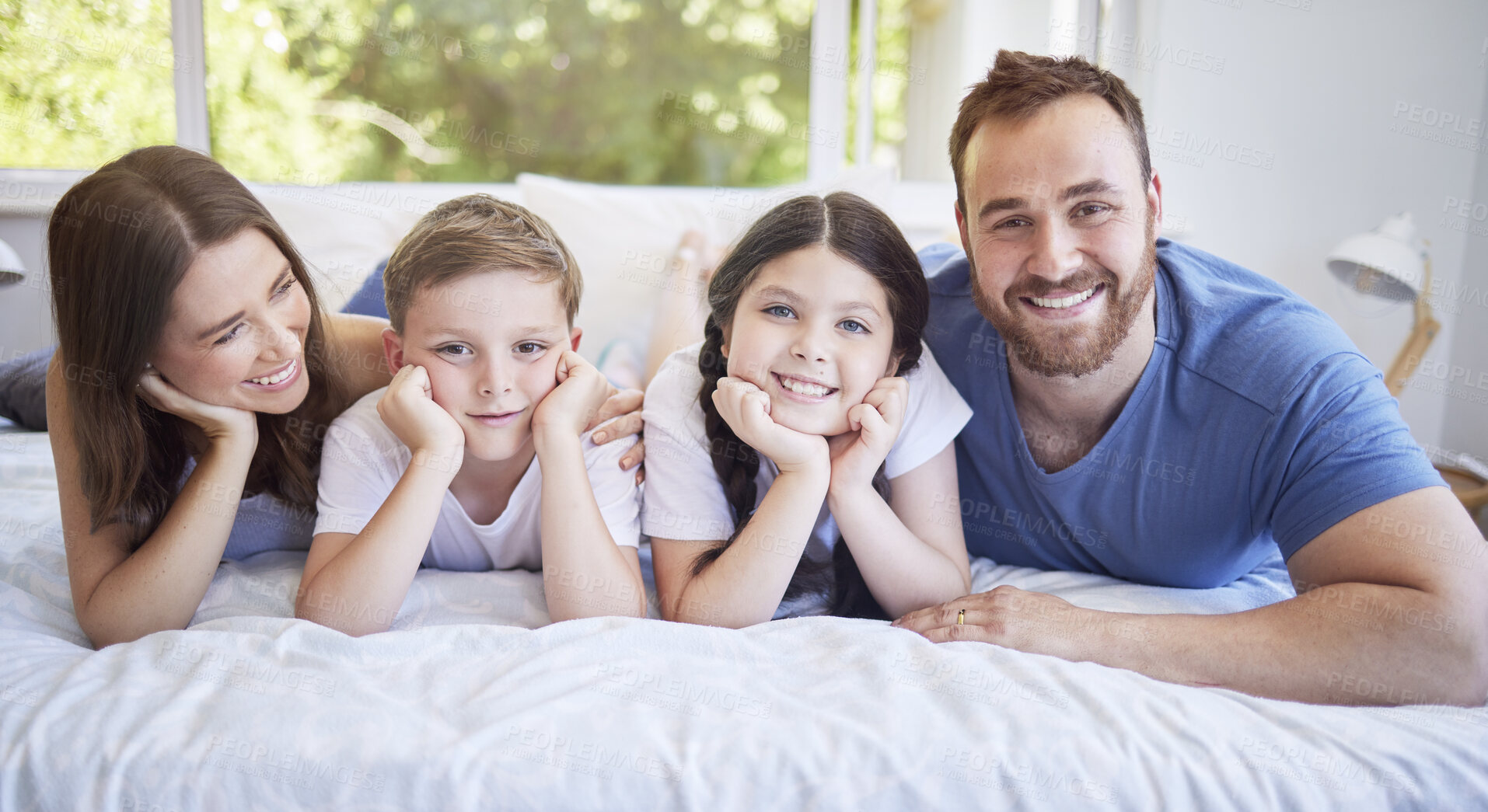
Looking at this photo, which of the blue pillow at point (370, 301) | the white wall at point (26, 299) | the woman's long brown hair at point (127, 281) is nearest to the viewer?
the woman's long brown hair at point (127, 281)

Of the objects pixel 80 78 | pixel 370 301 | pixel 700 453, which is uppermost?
pixel 80 78

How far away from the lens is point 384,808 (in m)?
0.81

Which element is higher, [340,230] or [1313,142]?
[1313,142]

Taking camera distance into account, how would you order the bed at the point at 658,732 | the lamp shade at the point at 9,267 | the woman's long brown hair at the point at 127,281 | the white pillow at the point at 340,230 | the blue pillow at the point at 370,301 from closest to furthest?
the bed at the point at 658,732 → the woman's long brown hair at the point at 127,281 → the blue pillow at the point at 370,301 → the lamp shade at the point at 9,267 → the white pillow at the point at 340,230

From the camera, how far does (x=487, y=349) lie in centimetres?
115

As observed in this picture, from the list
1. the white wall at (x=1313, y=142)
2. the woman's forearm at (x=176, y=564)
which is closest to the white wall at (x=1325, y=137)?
the white wall at (x=1313, y=142)

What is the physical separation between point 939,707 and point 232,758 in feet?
2.26

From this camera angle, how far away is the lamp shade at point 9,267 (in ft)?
6.39

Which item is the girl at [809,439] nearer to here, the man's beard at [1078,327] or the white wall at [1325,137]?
the man's beard at [1078,327]

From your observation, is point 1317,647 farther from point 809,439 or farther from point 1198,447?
point 809,439

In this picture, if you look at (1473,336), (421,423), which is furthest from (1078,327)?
(1473,336)

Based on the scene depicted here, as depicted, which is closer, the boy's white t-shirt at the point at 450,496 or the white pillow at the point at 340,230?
the boy's white t-shirt at the point at 450,496

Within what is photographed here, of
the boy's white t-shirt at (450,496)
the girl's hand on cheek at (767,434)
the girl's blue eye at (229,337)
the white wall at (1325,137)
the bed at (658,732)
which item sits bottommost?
the bed at (658,732)

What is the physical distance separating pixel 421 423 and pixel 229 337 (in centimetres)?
27
